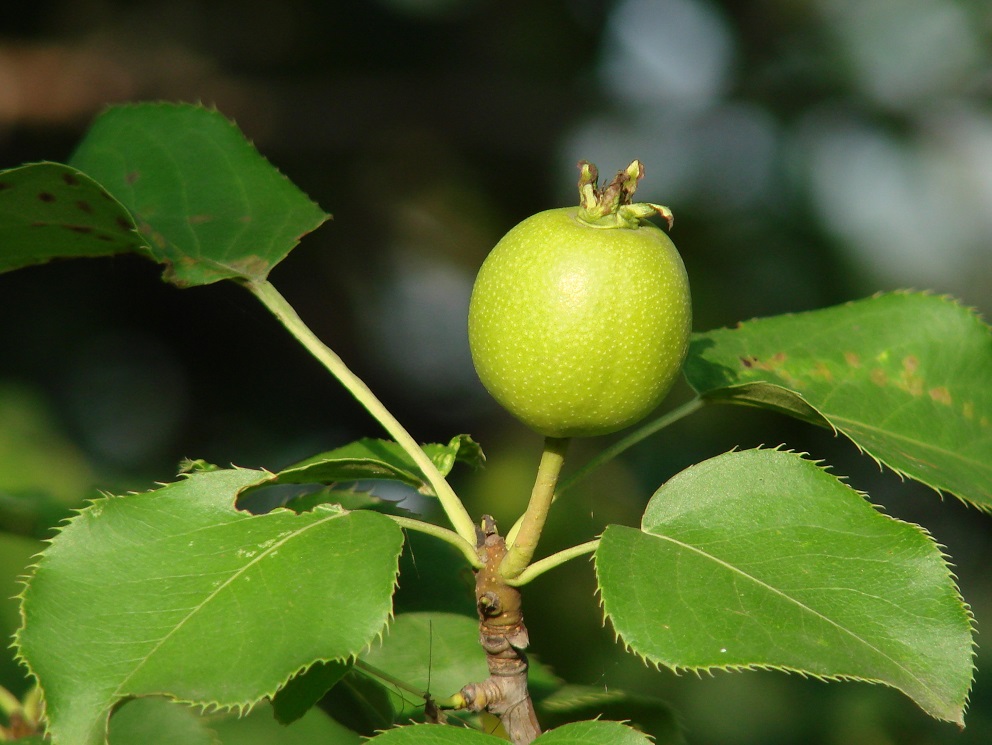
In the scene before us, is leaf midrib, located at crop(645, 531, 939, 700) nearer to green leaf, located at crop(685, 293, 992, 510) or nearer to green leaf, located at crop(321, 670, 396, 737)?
green leaf, located at crop(685, 293, 992, 510)

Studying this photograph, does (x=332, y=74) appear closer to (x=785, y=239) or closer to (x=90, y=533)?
(x=785, y=239)

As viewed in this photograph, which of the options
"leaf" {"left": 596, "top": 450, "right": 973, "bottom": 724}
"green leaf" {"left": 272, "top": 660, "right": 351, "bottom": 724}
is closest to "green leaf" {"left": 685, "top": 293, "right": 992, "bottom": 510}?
"leaf" {"left": 596, "top": 450, "right": 973, "bottom": 724}

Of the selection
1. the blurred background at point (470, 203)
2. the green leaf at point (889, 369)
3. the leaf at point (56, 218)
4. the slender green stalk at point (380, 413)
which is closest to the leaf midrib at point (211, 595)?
the slender green stalk at point (380, 413)

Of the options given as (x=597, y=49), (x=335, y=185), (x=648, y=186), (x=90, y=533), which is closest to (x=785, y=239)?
(x=648, y=186)

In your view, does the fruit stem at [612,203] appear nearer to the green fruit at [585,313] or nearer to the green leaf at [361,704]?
the green fruit at [585,313]

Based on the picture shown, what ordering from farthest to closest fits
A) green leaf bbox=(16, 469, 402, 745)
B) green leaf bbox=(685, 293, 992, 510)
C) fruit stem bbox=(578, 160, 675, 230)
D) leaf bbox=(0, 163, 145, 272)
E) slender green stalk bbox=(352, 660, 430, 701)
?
green leaf bbox=(685, 293, 992, 510)
slender green stalk bbox=(352, 660, 430, 701)
leaf bbox=(0, 163, 145, 272)
fruit stem bbox=(578, 160, 675, 230)
green leaf bbox=(16, 469, 402, 745)

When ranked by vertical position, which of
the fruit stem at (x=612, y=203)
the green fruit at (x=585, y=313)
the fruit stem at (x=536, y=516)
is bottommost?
the fruit stem at (x=536, y=516)
